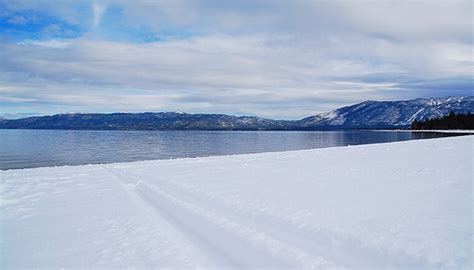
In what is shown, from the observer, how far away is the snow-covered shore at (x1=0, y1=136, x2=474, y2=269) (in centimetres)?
561

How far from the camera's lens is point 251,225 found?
7477 millimetres

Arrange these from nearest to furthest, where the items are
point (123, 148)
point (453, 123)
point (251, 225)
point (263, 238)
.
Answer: point (263, 238)
point (251, 225)
point (123, 148)
point (453, 123)

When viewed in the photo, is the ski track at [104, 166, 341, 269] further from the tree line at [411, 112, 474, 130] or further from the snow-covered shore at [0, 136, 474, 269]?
the tree line at [411, 112, 474, 130]

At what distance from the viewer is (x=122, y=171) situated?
1927 cm

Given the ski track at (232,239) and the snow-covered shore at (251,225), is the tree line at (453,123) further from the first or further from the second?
the ski track at (232,239)

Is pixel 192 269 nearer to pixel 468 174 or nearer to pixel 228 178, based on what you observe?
pixel 228 178

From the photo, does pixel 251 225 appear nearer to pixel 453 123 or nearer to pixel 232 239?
pixel 232 239

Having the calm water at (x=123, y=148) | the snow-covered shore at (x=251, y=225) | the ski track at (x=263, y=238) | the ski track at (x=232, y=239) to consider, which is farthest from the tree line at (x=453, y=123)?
the ski track at (x=232, y=239)


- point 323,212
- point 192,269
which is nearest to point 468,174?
point 323,212

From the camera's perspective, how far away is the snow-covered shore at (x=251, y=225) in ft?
18.4

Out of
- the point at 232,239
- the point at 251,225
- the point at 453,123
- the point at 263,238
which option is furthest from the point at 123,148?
the point at 453,123

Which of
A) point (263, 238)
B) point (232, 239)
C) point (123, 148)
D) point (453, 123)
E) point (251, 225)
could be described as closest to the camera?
point (263, 238)

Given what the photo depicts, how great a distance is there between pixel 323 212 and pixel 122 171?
14540mm

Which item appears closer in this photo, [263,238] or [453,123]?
[263,238]
